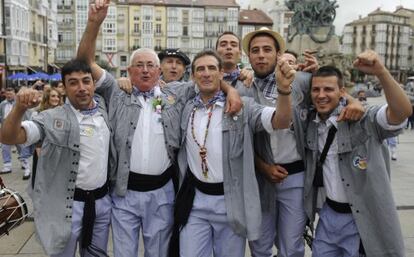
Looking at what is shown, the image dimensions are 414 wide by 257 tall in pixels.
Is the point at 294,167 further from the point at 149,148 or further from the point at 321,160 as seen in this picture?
the point at 149,148

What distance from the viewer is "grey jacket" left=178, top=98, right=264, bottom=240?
Answer: 392 centimetres

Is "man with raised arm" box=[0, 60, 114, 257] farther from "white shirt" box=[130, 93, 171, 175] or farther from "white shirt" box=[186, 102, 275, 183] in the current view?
"white shirt" box=[186, 102, 275, 183]

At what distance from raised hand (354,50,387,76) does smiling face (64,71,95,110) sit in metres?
2.04

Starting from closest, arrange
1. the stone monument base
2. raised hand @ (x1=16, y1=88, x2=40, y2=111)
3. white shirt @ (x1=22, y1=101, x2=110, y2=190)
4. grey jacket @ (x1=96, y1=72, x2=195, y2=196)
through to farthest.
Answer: raised hand @ (x1=16, y1=88, x2=40, y2=111) → white shirt @ (x1=22, y1=101, x2=110, y2=190) → grey jacket @ (x1=96, y1=72, x2=195, y2=196) → the stone monument base

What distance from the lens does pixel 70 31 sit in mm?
88562

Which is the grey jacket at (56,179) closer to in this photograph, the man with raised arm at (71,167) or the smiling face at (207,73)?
the man with raised arm at (71,167)

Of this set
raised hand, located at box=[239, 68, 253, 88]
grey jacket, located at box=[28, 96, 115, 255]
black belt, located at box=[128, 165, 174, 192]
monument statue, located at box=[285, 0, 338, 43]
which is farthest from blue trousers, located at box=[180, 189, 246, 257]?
monument statue, located at box=[285, 0, 338, 43]

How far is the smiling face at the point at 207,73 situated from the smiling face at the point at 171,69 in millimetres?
1670

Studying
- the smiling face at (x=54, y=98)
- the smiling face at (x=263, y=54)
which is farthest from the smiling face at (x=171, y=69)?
the smiling face at (x=54, y=98)

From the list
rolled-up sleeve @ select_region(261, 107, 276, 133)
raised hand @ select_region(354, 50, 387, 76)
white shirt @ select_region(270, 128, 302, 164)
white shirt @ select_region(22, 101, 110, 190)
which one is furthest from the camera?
white shirt @ select_region(270, 128, 302, 164)

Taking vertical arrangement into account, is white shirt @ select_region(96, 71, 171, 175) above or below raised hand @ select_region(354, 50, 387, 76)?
below

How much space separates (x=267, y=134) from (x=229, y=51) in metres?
0.99

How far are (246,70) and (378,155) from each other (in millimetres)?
1463

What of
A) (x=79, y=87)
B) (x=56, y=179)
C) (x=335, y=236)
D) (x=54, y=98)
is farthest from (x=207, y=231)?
(x=54, y=98)
